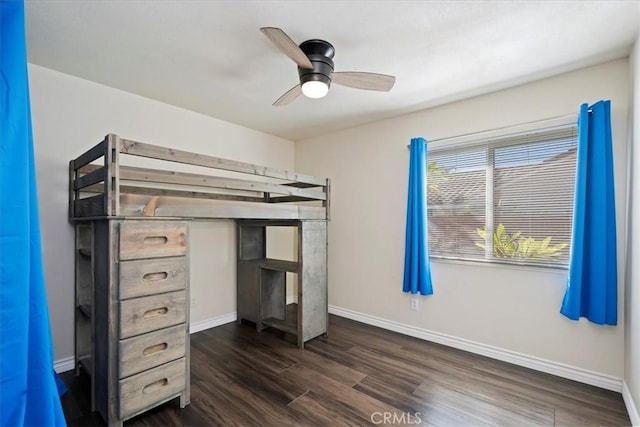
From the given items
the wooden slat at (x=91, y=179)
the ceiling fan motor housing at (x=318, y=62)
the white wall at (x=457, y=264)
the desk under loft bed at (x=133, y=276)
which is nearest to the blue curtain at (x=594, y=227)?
the white wall at (x=457, y=264)

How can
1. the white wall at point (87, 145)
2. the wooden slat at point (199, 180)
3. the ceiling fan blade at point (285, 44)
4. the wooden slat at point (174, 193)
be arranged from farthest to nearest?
the wooden slat at point (174, 193) < the wooden slat at point (199, 180) < the white wall at point (87, 145) < the ceiling fan blade at point (285, 44)

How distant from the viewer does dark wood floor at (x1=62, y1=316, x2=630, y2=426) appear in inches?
72.4

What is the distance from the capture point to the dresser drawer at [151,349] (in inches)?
67.6

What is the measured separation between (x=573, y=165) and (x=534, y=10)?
50.3 inches

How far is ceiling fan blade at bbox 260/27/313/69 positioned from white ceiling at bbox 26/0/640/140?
0.79ft

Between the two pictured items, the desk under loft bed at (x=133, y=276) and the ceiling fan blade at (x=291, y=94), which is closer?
the desk under loft bed at (x=133, y=276)

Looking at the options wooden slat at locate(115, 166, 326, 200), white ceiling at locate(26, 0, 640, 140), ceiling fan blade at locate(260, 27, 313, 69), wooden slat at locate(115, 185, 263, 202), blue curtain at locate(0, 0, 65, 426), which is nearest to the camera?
blue curtain at locate(0, 0, 65, 426)

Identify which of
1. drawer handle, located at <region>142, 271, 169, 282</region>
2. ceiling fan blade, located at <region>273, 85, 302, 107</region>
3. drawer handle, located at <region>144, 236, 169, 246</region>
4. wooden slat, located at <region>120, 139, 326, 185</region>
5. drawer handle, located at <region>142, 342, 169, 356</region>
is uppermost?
ceiling fan blade, located at <region>273, 85, 302, 107</region>

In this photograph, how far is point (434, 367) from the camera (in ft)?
8.13

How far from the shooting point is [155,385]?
184 cm

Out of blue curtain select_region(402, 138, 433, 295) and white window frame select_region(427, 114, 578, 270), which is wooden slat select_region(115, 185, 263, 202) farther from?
white window frame select_region(427, 114, 578, 270)

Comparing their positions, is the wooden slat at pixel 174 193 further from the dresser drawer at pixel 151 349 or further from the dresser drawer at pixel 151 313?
the dresser drawer at pixel 151 349

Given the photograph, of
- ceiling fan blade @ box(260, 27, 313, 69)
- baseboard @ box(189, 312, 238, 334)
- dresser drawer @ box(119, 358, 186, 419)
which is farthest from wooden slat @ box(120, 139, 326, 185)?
baseboard @ box(189, 312, 238, 334)

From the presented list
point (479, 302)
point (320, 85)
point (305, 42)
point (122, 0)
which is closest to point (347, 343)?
point (479, 302)
